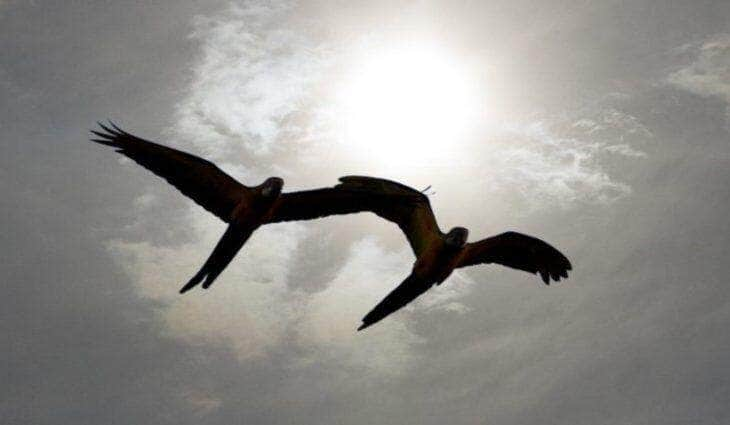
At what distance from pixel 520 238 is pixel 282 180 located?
644 centimetres

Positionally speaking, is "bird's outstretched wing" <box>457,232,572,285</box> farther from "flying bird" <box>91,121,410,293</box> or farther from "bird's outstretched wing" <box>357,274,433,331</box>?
"flying bird" <box>91,121,410,293</box>

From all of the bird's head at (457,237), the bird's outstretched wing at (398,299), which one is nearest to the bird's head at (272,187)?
the bird's outstretched wing at (398,299)

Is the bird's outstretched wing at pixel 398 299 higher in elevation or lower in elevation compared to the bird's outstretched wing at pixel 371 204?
lower

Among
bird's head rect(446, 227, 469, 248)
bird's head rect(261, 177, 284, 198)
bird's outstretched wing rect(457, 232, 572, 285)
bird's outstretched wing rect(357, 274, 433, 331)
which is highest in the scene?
bird's head rect(261, 177, 284, 198)

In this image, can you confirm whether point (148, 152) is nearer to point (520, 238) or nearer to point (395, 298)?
point (395, 298)

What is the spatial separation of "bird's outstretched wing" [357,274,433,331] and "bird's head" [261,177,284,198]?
3.81 metres

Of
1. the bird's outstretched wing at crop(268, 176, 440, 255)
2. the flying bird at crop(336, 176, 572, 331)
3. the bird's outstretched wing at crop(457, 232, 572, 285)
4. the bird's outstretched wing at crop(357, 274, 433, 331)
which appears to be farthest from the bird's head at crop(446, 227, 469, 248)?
the bird's outstretched wing at crop(357, 274, 433, 331)

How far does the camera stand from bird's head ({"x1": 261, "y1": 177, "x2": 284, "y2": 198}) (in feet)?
47.2

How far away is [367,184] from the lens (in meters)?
14.2

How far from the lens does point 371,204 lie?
15109mm

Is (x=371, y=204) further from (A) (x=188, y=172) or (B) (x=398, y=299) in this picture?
(A) (x=188, y=172)

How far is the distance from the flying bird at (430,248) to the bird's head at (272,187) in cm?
149

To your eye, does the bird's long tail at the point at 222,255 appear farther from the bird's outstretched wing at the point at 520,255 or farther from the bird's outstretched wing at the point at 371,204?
the bird's outstretched wing at the point at 520,255

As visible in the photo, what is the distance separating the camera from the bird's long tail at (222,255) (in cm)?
1399
